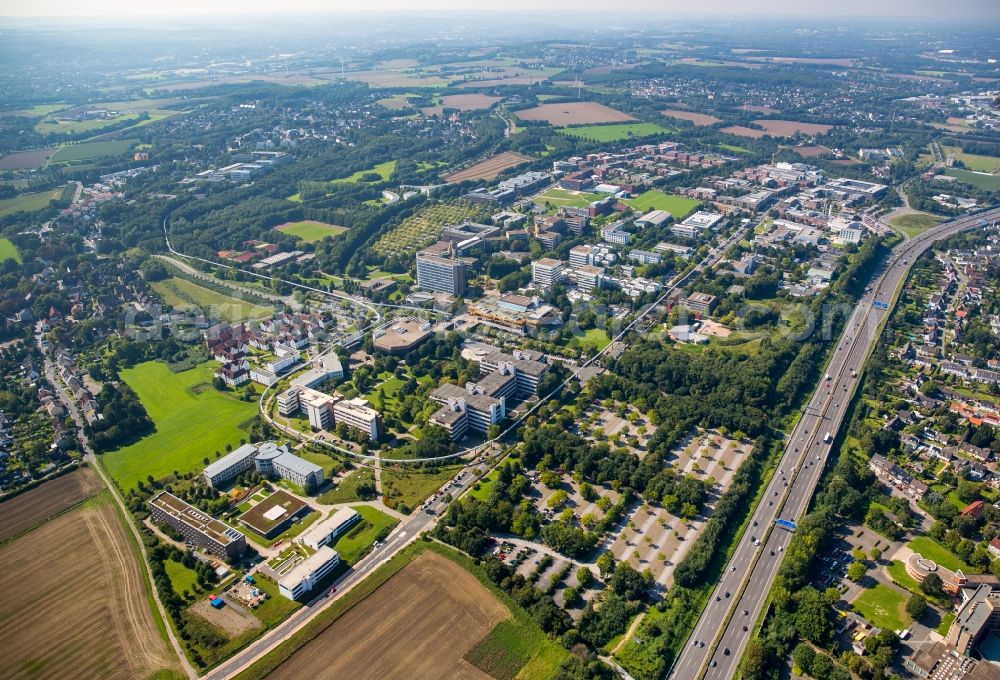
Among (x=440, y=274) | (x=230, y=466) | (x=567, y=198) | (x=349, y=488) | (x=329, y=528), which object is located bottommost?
(x=349, y=488)

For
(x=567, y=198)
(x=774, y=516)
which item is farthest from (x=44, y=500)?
(x=567, y=198)

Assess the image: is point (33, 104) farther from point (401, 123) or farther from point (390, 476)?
point (390, 476)

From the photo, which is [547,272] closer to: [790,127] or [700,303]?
[700,303]

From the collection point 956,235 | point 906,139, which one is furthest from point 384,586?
point 906,139

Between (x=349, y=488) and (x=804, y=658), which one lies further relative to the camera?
(x=349, y=488)

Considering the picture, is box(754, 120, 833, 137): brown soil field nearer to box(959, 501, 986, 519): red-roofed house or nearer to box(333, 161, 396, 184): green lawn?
box(333, 161, 396, 184): green lawn

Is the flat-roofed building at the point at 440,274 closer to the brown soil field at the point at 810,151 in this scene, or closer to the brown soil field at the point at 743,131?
the brown soil field at the point at 810,151
